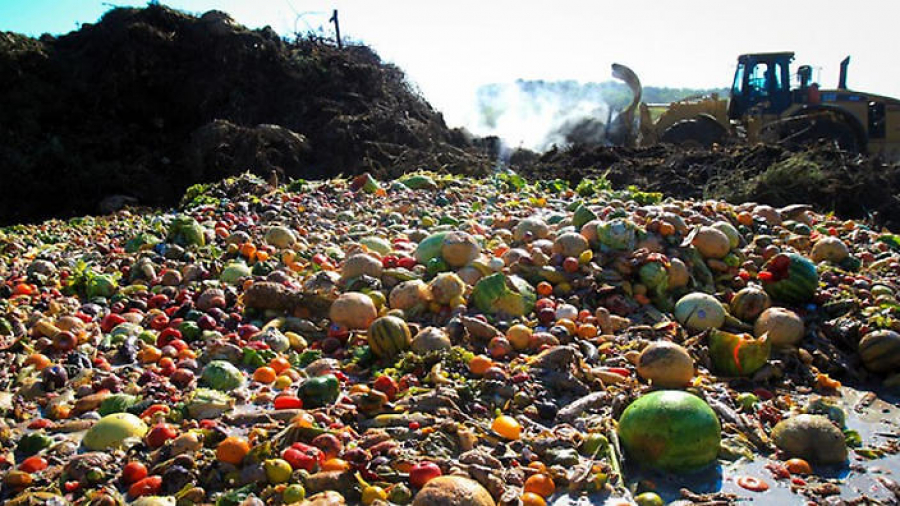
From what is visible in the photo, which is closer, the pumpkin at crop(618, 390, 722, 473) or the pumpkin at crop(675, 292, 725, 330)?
the pumpkin at crop(618, 390, 722, 473)

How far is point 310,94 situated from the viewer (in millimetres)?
17766

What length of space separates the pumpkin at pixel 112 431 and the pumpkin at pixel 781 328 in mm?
4289

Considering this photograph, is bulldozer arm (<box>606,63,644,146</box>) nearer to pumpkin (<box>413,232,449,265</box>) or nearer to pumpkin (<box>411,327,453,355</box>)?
pumpkin (<box>413,232,449,265</box>)

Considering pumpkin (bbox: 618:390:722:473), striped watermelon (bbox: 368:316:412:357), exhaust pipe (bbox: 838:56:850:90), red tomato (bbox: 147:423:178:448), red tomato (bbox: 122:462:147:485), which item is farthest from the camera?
exhaust pipe (bbox: 838:56:850:90)

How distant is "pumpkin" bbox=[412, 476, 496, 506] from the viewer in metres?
2.73

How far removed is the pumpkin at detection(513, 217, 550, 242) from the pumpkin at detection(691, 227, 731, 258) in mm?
1351

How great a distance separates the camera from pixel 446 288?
17.0 ft

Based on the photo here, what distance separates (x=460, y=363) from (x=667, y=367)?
128 centimetres

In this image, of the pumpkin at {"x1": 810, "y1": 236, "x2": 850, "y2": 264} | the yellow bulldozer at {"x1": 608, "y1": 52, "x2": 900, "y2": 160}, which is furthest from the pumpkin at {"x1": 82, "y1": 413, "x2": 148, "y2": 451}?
the yellow bulldozer at {"x1": 608, "y1": 52, "x2": 900, "y2": 160}

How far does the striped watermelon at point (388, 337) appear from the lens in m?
4.61

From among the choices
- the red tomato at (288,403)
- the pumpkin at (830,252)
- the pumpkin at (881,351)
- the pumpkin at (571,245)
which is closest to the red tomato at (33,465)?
the red tomato at (288,403)

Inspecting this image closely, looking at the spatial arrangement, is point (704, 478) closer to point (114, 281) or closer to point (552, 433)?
point (552, 433)

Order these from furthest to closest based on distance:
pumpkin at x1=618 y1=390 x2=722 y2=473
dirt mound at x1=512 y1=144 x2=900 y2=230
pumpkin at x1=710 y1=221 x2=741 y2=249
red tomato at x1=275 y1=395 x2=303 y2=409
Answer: dirt mound at x1=512 y1=144 x2=900 y2=230, pumpkin at x1=710 y1=221 x2=741 y2=249, red tomato at x1=275 y1=395 x2=303 y2=409, pumpkin at x1=618 y1=390 x2=722 y2=473

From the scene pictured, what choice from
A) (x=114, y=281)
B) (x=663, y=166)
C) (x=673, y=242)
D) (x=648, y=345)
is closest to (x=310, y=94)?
(x=663, y=166)
